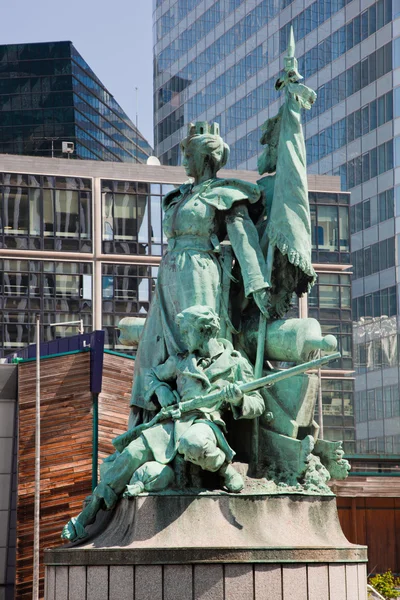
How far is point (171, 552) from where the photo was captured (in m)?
15.3

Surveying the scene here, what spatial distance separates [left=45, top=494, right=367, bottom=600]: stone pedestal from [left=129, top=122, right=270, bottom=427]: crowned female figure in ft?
5.98

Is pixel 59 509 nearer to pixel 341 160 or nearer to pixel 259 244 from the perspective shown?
pixel 259 244

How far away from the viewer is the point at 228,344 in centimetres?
1741

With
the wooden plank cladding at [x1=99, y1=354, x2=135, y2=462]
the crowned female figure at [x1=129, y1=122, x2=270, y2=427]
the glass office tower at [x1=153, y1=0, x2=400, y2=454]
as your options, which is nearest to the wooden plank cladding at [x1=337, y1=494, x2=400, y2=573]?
the wooden plank cladding at [x1=99, y1=354, x2=135, y2=462]

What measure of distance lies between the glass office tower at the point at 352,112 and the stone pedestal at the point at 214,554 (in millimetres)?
56101

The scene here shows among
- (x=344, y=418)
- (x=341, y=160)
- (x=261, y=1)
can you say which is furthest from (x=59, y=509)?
(x=261, y=1)

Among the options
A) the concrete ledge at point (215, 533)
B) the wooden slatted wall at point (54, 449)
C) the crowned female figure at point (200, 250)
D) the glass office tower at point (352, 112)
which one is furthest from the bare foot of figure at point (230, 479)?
the glass office tower at point (352, 112)

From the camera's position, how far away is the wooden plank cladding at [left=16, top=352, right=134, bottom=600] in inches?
1752

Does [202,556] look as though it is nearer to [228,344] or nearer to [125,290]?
[228,344]

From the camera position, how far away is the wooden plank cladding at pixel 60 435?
146ft

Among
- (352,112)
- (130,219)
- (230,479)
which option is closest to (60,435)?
(130,219)

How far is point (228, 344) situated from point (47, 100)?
9880cm

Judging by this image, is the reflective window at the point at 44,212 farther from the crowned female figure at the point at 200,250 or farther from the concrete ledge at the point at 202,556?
the concrete ledge at the point at 202,556

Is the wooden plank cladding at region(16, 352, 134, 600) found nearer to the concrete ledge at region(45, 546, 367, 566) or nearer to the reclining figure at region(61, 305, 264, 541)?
the reclining figure at region(61, 305, 264, 541)
